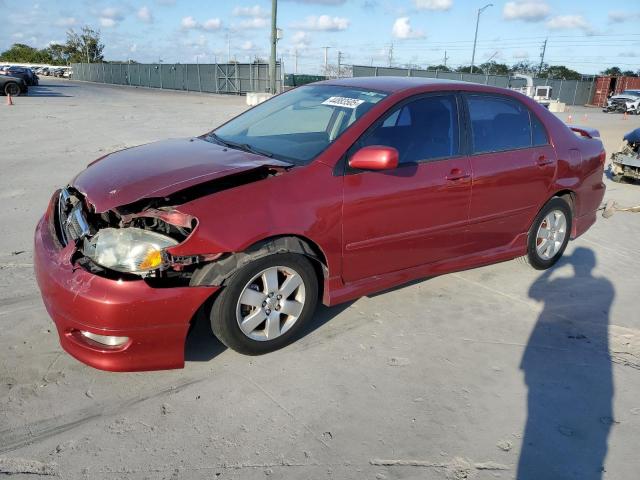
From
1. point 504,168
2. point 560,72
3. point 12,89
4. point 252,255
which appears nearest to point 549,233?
point 504,168

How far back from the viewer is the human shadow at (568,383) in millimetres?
2535

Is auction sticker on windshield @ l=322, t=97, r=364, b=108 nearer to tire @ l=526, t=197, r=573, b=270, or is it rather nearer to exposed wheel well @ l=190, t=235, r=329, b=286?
exposed wheel well @ l=190, t=235, r=329, b=286

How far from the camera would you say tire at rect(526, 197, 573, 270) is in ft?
15.7

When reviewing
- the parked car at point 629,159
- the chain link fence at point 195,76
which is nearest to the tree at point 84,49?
the chain link fence at point 195,76

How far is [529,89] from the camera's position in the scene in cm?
3203

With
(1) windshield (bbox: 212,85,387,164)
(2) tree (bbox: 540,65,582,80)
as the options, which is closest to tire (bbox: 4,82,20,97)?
(1) windshield (bbox: 212,85,387,164)

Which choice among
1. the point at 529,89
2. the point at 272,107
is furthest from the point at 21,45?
the point at 272,107

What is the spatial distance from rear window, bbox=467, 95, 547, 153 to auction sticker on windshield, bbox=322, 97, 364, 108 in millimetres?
980

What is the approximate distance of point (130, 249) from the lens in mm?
2811

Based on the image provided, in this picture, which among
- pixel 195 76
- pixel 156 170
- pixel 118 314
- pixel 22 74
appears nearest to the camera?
pixel 118 314

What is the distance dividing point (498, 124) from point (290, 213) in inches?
89.0

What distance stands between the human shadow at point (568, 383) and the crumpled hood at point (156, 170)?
82.7 inches

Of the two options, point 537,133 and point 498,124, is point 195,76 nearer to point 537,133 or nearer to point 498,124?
point 537,133

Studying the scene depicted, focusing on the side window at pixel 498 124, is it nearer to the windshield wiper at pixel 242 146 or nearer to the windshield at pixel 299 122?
the windshield at pixel 299 122
